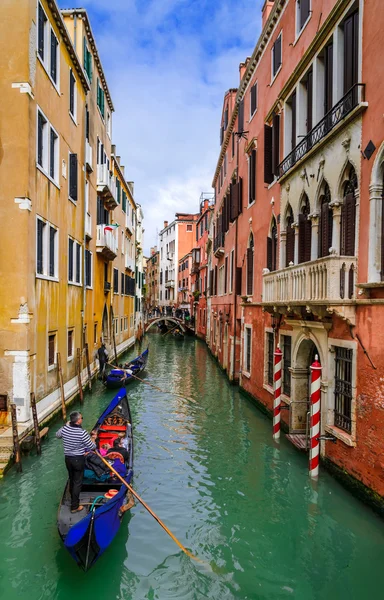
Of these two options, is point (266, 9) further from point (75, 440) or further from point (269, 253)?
point (75, 440)

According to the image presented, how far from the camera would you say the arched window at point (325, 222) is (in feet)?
26.3

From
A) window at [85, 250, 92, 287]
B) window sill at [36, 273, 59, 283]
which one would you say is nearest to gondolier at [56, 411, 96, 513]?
window sill at [36, 273, 59, 283]

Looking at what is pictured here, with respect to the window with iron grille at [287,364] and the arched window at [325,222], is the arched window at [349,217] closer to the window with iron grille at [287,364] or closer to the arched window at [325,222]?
the arched window at [325,222]

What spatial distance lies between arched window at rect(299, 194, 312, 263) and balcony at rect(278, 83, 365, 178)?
942mm

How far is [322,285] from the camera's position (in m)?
7.13

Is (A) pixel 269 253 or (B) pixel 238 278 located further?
(B) pixel 238 278

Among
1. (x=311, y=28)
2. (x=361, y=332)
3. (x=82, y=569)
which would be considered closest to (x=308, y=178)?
(x=311, y=28)

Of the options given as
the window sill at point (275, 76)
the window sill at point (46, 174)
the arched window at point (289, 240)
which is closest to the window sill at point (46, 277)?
the window sill at point (46, 174)

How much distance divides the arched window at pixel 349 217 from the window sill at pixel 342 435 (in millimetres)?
2705

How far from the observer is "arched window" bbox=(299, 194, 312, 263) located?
912 cm

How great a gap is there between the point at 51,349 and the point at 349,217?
23.7 ft

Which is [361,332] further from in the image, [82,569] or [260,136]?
[260,136]

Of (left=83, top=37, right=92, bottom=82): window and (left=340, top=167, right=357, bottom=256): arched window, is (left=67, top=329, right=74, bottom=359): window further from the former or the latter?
(left=83, top=37, right=92, bottom=82): window

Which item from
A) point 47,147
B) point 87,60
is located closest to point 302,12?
point 47,147
